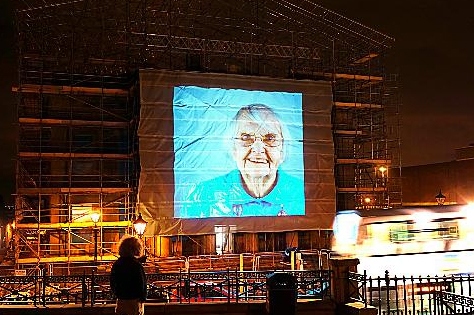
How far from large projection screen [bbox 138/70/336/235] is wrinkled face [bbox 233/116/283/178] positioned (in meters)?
0.05

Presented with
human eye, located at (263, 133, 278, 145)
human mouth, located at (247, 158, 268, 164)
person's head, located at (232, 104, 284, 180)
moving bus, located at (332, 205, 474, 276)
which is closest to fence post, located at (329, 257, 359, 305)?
moving bus, located at (332, 205, 474, 276)

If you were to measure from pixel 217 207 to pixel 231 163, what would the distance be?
2284 millimetres

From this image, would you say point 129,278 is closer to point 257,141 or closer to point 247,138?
point 247,138

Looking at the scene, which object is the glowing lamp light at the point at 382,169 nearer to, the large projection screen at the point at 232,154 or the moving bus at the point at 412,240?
the large projection screen at the point at 232,154

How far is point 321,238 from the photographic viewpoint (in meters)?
32.6

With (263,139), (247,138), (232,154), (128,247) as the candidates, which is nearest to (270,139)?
(263,139)

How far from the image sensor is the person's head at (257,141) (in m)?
29.7

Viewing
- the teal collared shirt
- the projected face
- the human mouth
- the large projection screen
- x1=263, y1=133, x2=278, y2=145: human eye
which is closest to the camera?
the large projection screen

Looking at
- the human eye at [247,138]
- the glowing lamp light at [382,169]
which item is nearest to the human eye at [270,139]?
the human eye at [247,138]

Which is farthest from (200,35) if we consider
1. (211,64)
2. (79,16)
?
(79,16)

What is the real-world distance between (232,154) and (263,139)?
1818 mm

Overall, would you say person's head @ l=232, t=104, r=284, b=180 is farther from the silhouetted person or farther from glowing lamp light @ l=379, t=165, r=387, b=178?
the silhouetted person

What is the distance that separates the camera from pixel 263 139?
3016 centimetres

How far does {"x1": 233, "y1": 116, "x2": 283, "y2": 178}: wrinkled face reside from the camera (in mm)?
29688
